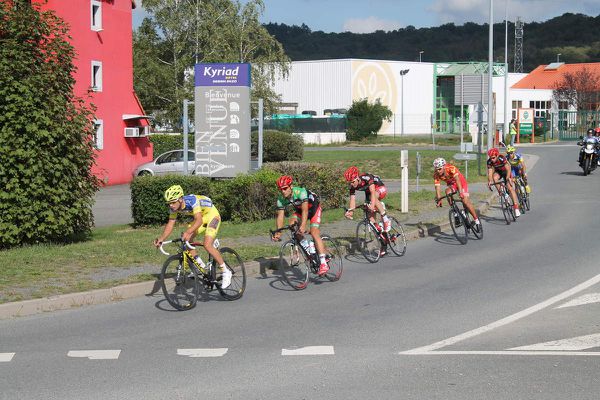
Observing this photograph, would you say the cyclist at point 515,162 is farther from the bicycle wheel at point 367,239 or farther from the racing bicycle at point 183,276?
the racing bicycle at point 183,276

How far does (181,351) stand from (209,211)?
308cm

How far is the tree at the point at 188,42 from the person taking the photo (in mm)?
53469

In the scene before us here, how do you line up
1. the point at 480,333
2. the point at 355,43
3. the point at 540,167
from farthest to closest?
the point at 355,43, the point at 540,167, the point at 480,333

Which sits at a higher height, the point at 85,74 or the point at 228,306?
the point at 85,74

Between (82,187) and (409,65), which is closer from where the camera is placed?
(82,187)

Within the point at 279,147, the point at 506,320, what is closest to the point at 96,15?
the point at 279,147

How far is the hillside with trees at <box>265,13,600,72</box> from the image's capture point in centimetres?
17625

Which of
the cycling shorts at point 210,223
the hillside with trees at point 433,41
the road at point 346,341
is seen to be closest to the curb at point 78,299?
the road at point 346,341

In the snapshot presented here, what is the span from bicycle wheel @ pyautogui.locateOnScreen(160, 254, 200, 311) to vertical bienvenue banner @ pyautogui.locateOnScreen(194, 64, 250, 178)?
12.0m

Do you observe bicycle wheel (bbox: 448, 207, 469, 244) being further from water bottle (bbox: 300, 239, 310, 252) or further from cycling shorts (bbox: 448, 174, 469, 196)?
water bottle (bbox: 300, 239, 310, 252)

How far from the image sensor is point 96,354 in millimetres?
8578

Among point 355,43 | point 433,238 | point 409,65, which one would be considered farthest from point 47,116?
point 355,43

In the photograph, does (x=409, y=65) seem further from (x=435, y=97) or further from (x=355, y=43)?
(x=355, y=43)

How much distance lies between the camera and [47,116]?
1661 centimetres
